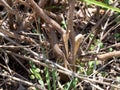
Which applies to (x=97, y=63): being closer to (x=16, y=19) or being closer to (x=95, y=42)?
(x=95, y=42)

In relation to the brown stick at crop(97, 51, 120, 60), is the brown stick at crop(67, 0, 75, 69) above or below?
above

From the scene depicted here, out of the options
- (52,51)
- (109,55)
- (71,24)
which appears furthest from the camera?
(52,51)

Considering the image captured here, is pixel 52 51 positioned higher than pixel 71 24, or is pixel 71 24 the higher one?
pixel 71 24

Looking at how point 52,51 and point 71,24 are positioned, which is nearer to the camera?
point 71,24

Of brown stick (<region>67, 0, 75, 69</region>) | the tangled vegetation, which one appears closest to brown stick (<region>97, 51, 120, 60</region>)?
the tangled vegetation

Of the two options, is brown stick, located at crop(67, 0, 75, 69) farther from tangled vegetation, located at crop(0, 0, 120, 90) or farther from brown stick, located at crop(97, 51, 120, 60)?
brown stick, located at crop(97, 51, 120, 60)

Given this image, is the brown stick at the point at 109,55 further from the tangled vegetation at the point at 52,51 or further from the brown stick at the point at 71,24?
the brown stick at the point at 71,24

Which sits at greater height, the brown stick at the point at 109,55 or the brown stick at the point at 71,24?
the brown stick at the point at 71,24

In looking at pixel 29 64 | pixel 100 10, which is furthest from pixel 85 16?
pixel 29 64

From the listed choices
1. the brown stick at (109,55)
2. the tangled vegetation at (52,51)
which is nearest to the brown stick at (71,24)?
the tangled vegetation at (52,51)
